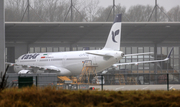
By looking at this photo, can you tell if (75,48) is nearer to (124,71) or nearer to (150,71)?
(124,71)

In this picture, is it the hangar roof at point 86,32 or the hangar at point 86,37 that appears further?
the hangar at point 86,37

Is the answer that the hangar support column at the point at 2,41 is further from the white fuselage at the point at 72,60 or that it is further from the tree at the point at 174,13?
the tree at the point at 174,13

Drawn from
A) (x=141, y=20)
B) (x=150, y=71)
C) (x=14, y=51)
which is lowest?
(x=150, y=71)

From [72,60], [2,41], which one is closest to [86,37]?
[72,60]

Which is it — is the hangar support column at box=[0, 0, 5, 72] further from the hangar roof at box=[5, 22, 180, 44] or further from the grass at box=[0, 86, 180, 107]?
the hangar roof at box=[5, 22, 180, 44]

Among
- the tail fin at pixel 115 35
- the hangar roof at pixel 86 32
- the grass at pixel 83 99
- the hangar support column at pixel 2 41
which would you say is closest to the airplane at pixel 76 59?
the tail fin at pixel 115 35

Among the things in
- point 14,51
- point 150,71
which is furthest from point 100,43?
point 14,51

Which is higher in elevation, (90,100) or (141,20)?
(141,20)

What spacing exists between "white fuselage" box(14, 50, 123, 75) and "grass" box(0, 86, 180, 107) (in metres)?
21.6

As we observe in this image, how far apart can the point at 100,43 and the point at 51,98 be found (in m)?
42.0

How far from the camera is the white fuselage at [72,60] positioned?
33.9 metres

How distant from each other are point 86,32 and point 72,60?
9.55 metres

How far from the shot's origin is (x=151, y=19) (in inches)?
1741

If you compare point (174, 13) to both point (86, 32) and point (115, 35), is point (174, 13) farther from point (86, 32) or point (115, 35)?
point (115, 35)
